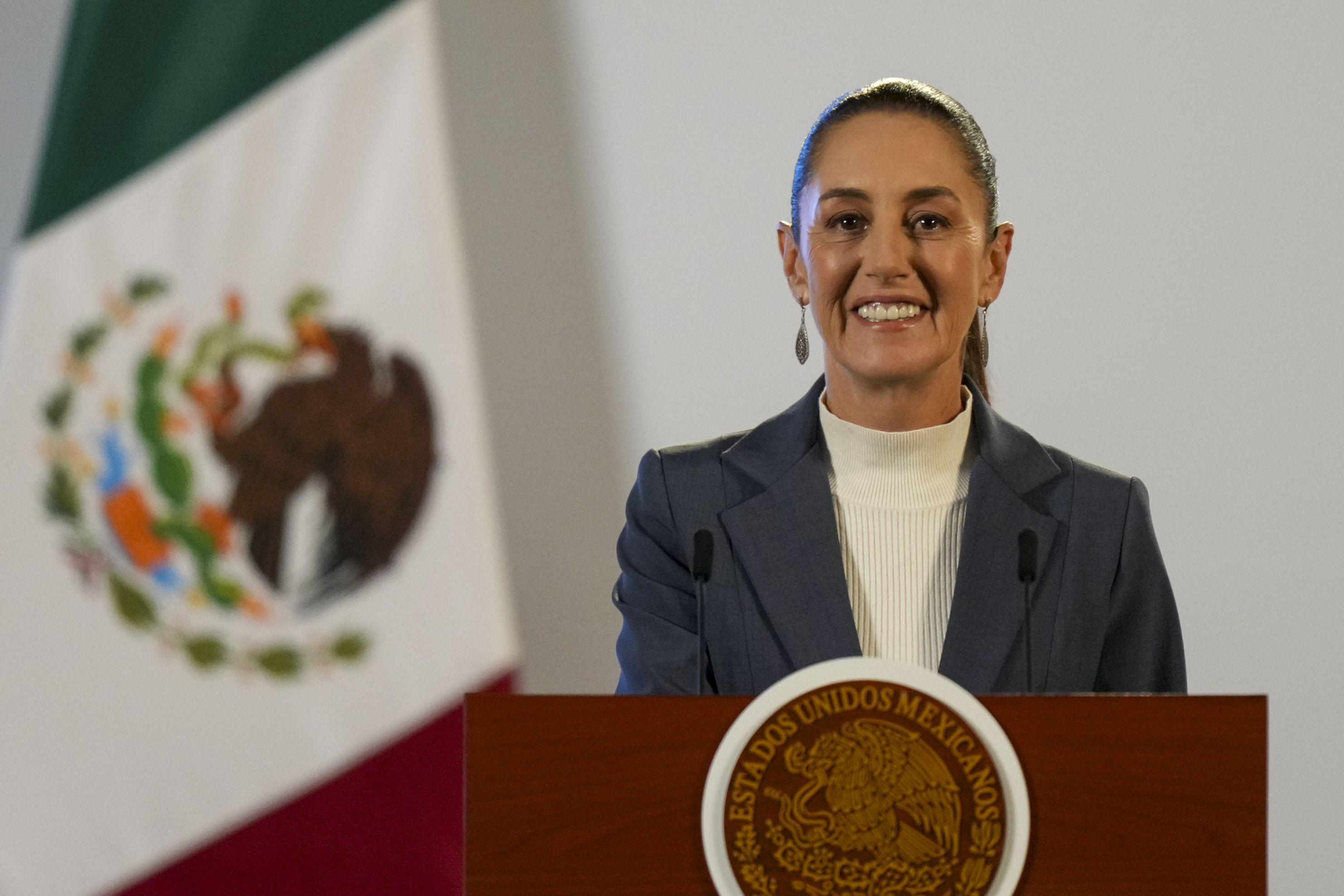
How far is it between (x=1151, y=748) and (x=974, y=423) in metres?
0.57

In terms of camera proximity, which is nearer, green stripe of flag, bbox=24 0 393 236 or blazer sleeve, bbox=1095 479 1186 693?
blazer sleeve, bbox=1095 479 1186 693

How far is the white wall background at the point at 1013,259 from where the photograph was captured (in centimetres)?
244

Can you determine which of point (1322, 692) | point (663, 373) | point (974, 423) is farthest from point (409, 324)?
point (1322, 692)

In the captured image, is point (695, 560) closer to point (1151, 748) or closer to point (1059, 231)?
point (1151, 748)

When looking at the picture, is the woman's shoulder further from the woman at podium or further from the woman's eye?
the woman's eye

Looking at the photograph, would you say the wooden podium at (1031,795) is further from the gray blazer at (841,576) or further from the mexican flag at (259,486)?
the mexican flag at (259,486)

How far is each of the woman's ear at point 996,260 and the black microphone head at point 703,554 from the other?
41cm

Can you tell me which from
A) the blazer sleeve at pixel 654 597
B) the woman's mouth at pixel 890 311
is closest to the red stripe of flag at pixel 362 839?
the blazer sleeve at pixel 654 597

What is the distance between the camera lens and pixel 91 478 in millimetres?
2562

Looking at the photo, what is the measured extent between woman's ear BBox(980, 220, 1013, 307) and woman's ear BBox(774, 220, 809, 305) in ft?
0.61

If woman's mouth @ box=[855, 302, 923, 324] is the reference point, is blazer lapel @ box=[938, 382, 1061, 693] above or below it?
below

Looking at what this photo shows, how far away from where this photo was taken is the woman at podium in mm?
1346

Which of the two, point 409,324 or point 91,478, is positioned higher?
point 409,324

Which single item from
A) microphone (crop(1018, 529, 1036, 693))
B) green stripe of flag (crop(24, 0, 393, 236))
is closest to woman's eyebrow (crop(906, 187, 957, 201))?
microphone (crop(1018, 529, 1036, 693))
